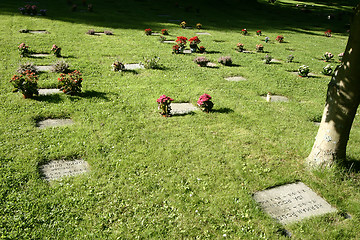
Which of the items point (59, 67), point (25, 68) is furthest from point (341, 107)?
point (25, 68)

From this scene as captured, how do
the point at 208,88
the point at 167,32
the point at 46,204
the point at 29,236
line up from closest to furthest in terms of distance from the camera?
the point at 29,236, the point at 46,204, the point at 208,88, the point at 167,32

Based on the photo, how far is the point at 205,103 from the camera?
8453 millimetres

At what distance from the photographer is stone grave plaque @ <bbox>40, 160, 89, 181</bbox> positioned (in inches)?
216

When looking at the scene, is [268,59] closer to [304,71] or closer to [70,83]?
[304,71]

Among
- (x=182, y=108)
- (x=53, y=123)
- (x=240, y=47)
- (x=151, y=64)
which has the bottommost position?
(x=53, y=123)

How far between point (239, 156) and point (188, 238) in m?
2.72

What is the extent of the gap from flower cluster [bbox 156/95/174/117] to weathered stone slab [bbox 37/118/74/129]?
251 centimetres

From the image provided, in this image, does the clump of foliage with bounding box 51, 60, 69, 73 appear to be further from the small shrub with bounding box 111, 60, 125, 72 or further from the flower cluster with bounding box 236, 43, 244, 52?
the flower cluster with bounding box 236, 43, 244, 52

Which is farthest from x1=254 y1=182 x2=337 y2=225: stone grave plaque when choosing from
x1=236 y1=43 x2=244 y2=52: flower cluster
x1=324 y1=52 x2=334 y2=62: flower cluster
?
x1=324 y1=52 x2=334 y2=62: flower cluster

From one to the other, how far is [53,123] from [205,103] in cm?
437

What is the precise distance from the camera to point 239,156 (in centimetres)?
657

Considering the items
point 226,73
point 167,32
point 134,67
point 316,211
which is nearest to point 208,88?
point 226,73

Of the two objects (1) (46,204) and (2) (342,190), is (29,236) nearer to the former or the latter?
(1) (46,204)

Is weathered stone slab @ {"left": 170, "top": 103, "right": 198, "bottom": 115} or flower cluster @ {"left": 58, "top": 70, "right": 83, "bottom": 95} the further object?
flower cluster @ {"left": 58, "top": 70, "right": 83, "bottom": 95}
